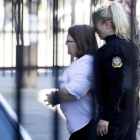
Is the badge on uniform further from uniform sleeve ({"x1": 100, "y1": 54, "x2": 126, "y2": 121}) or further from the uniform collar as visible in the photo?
the uniform collar

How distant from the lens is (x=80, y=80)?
2496 millimetres

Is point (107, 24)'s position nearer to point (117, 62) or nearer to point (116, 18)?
point (116, 18)

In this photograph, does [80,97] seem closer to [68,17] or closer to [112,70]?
[112,70]

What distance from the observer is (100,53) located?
2393 millimetres

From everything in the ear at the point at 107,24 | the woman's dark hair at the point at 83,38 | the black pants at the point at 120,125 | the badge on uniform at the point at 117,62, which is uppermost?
the ear at the point at 107,24

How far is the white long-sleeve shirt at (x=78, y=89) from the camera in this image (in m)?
2.49

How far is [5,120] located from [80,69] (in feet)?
1.40

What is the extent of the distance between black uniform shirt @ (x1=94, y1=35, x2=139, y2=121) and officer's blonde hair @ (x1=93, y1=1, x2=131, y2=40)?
0.19 ft

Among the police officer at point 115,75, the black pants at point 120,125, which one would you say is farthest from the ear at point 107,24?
the black pants at point 120,125

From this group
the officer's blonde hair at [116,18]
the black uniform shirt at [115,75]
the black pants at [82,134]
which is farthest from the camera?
the black pants at [82,134]

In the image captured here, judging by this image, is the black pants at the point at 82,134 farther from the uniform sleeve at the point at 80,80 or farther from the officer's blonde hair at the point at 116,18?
the officer's blonde hair at the point at 116,18

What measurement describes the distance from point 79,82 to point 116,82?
189 mm

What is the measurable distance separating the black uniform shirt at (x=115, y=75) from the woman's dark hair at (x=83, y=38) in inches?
4.6

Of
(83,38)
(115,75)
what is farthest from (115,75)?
(83,38)
